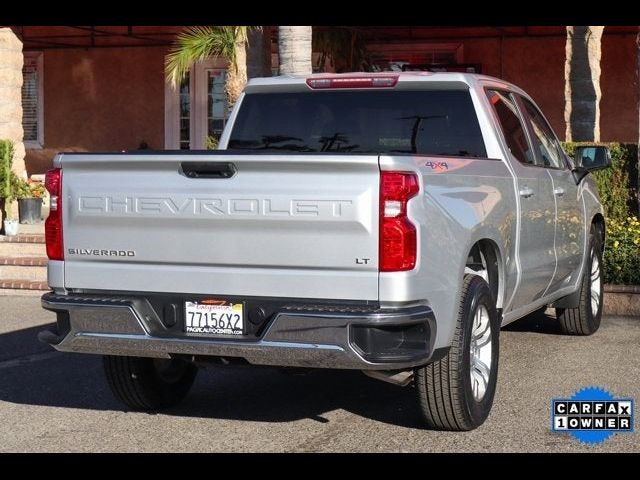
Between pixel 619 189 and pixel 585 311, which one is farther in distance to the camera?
pixel 619 189

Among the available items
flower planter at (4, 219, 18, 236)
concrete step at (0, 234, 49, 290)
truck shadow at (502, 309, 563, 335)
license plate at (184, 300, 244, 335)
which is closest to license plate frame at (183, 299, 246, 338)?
license plate at (184, 300, 244, 335)

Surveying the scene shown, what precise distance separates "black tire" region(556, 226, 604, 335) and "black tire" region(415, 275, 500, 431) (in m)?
3.11

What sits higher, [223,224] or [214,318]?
[223,224]

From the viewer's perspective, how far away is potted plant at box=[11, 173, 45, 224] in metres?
14.9

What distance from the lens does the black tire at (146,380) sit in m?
6.68

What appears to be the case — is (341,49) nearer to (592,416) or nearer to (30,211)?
(30,211)

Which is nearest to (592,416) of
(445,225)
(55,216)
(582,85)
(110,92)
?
(445,225)

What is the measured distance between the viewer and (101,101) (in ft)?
70.8

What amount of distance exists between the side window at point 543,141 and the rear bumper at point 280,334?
271cm

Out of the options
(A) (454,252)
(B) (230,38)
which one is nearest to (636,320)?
(A) (454,252)

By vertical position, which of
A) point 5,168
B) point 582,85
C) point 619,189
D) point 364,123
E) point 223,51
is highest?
point 223,51

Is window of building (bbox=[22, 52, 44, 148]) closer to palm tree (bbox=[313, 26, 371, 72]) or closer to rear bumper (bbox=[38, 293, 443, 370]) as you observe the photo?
palm tree (bbox=[313, 26, 371, 72])

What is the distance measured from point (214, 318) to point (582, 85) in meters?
9.96
